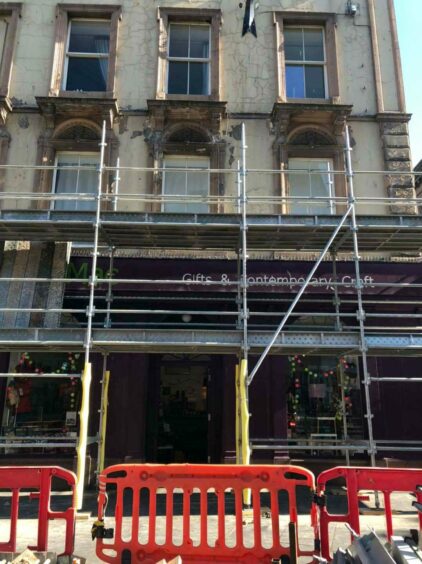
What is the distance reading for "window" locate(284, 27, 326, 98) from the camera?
11.6m

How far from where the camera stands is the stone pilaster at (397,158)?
1071 cm

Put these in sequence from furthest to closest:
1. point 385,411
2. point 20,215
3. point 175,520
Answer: point 385,411, point 20,215, point 175,520

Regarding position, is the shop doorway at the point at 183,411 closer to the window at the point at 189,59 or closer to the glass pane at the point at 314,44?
the window at the point at 189,59

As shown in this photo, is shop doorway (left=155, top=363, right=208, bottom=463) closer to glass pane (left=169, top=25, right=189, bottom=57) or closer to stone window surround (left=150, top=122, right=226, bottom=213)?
stone window surround (left=150, top=122, right=226, bottom=213)

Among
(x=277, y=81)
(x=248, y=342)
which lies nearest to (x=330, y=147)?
(x=277, y=81)

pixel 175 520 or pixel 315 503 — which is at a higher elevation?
pixel 315 503

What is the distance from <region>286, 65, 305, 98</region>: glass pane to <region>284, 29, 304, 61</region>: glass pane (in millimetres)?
291

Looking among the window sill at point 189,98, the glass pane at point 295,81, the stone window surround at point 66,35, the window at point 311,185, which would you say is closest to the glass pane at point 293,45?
the glass pane at point 295,81

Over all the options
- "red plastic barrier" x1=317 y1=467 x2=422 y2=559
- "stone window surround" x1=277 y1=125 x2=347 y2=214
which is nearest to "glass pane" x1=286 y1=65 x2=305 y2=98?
"stone window surround" x1=277 y1=125 x2=347 y2=214

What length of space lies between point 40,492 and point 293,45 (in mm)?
11529

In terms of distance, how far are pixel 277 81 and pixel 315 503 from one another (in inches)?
385

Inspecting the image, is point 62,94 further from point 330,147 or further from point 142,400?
point 142,400

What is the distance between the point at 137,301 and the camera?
33.5 feet

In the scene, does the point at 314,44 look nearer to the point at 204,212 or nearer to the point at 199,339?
the point at 204,212
